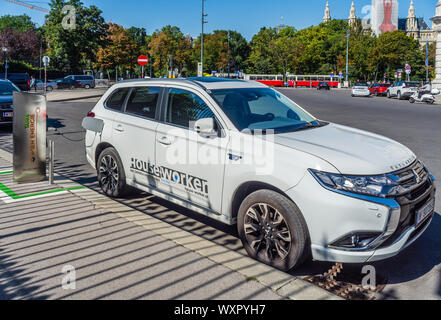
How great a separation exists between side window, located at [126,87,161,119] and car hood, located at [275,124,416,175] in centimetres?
191

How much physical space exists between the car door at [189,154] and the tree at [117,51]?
6949cm

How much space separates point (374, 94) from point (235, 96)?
47.8m

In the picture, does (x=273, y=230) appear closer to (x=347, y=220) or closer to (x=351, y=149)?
(x=347, y=220)

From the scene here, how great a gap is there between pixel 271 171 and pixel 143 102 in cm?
247

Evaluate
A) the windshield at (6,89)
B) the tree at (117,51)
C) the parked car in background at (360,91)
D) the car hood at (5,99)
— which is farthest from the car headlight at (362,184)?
the tree at (117,51)

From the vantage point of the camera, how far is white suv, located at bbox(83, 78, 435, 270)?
354cm

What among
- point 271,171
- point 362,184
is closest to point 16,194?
point 271,171

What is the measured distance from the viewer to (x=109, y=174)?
20.2ft

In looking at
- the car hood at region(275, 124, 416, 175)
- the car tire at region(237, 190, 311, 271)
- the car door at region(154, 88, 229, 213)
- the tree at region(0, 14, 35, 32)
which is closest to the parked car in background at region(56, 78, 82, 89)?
the car door at region(154, 88, 229, 213)

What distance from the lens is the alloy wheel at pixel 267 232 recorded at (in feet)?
12.6

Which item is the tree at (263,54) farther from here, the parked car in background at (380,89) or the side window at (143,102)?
the side window at (143,102)

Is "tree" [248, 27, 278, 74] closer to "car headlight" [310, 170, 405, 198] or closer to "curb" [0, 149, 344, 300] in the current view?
"curb" [0, 149, 344, 300]

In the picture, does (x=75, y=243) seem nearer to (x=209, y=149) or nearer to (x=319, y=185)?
(x=209, y=149)
